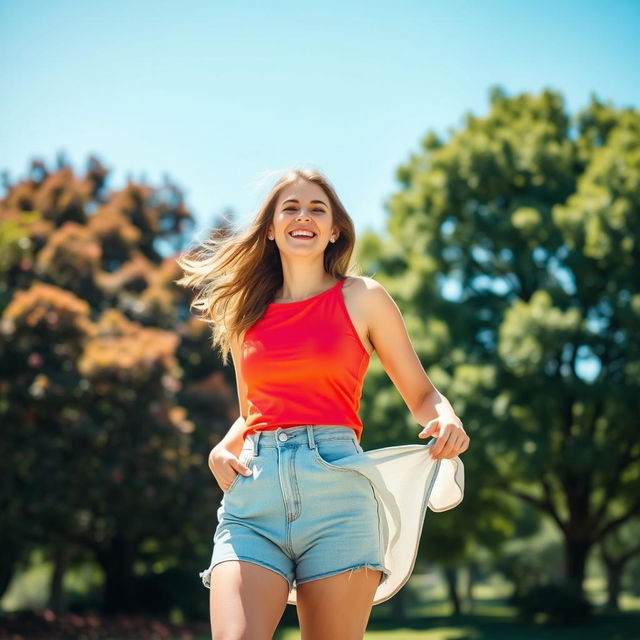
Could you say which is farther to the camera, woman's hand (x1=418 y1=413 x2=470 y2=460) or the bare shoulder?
the bare shoulder

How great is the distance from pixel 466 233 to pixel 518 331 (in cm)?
325

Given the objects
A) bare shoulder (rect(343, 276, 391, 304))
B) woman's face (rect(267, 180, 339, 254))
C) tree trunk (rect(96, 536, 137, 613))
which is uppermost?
woman's face (rect(267, 180, 339, 254))

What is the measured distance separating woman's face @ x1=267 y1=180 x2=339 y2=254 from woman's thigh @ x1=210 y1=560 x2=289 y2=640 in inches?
44.6

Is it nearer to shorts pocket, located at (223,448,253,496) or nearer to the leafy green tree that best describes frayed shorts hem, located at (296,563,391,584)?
shorts pocket, located at (223,448,253,496)

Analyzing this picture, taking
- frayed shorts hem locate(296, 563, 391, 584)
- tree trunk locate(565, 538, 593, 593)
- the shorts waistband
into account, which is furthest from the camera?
tree trunk locate(565, 538, 593, 593)

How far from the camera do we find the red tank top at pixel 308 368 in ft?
8.75

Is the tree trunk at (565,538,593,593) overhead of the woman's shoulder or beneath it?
beneath

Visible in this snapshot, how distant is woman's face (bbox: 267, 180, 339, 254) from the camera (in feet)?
9.68

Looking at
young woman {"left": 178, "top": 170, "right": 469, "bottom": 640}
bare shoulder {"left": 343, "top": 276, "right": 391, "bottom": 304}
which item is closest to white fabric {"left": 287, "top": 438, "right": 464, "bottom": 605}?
→ young woman {"left": 178, "top": 170, "right": 469, "bottom": 640}

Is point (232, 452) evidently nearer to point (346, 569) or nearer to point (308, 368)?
point (308, 368)

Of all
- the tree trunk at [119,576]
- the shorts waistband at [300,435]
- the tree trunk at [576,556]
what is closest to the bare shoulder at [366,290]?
the shorts waistband at [300,435]

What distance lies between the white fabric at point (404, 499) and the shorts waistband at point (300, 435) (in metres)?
0.12

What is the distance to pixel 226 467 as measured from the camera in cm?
272

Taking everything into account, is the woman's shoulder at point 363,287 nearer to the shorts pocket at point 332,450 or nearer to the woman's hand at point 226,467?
the shorts pocket at point 332,450
